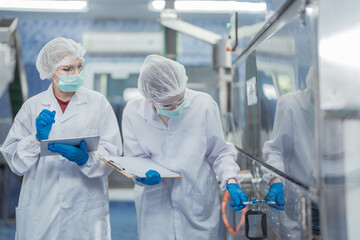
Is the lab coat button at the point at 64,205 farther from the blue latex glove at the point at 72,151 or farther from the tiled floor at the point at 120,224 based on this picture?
the tiled floor at the point at 120,224

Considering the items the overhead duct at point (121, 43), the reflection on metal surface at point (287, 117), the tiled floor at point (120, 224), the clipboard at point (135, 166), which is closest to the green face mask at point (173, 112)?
the clipboard at point (135, 166)

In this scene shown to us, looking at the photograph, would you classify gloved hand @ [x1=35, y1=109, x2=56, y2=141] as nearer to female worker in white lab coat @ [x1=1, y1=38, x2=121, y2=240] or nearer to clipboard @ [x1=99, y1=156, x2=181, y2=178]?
female worker in white lab coat @ [x1=1, y1=38, x2=121, y2=240]

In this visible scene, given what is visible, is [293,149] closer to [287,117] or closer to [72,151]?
[287,117]

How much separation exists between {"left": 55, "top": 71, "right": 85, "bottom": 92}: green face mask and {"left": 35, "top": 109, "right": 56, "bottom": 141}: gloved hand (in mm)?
147

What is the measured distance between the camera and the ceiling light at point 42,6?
127 inches

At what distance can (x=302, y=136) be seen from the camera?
0.88 m

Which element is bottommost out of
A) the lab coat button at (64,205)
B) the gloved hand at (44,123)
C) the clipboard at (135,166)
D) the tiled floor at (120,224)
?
the tiled floor at (120,224)

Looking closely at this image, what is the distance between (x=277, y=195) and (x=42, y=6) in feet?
10.0

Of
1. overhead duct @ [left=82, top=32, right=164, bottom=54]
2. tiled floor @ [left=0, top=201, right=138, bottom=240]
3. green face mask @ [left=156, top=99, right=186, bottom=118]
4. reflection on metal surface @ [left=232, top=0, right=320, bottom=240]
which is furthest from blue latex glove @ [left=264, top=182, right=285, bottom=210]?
overhead duct @ [left=82, top=32, right=164, bottom=54]

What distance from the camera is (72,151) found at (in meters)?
1.31

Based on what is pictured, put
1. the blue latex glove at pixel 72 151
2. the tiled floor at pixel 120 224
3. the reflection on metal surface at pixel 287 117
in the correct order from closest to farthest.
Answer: the reflection on metal surface at pixel 287 117
the blue latex glove at pixel 72 151
the tiled floor at pixel 120 224

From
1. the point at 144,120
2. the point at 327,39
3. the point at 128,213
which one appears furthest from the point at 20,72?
the point at 327,39

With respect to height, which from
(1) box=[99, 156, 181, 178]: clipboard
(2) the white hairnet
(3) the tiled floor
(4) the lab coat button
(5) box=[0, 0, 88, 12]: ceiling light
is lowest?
(3) the tiled floor

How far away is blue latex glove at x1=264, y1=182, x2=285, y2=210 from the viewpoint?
105 cm
